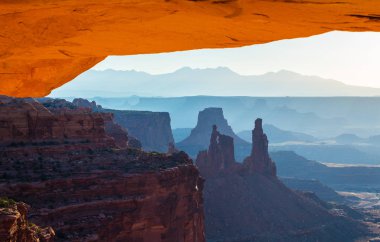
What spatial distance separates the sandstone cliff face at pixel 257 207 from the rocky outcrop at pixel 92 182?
120 ft

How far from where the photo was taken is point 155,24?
23.4 feet

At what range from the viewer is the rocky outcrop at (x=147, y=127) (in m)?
131

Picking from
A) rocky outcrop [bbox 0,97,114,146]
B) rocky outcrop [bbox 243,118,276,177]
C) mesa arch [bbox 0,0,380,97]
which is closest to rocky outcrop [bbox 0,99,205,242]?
rocky outcrop [bbox 0,97,114,146]

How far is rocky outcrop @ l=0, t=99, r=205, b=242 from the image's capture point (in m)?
30.9

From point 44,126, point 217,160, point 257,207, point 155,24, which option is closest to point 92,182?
point 44,126

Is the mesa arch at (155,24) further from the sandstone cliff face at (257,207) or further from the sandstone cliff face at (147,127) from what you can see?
the sandstone cliff face at (147,127)

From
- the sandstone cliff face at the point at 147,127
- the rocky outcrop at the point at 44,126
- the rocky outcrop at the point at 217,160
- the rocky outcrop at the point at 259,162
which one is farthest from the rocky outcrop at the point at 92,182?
the sandstone cliff face at the point at 147,127

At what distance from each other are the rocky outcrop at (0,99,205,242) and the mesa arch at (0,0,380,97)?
2225 cm

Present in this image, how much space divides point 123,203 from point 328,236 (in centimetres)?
5547

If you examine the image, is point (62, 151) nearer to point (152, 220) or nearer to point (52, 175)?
point (52, 175)

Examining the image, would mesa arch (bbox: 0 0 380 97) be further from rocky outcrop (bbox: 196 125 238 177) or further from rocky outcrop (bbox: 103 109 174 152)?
rocky outcrop (bbox: 103 109 174 152)

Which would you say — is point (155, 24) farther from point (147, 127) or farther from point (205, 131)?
point (205, 131)

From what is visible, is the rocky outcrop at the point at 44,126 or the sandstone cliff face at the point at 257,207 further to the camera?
the sandstone cliff face at the point at 257,207

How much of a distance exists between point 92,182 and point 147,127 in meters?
100
